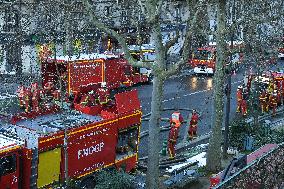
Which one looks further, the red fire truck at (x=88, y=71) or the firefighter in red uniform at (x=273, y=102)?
the red fire truck at (x=88, y=71)

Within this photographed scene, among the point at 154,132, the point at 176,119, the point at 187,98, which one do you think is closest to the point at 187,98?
the point at 187,98

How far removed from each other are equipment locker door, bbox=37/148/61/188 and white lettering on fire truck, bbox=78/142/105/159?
83cm

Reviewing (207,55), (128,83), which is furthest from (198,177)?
(207,55)

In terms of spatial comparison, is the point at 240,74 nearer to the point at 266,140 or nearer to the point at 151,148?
the point at 266,140

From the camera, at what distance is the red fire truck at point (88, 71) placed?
91.8ft

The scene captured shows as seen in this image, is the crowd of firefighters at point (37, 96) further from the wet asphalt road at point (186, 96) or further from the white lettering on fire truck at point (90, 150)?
the white lettering on fire truck at point (90, 150)

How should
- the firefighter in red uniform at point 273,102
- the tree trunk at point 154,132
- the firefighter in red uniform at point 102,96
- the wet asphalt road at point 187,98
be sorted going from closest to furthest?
1. the tree trunk at point 154,132
2. the firefighter in red uniform at point 102,96
3. the wet asphalt road at point 187,98
4. the firefighter in red uniform at point 273,102

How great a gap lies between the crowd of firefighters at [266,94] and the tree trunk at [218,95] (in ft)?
31.4

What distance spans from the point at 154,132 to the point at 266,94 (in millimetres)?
14442

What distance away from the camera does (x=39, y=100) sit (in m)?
24.5

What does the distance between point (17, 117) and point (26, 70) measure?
25.9 meters

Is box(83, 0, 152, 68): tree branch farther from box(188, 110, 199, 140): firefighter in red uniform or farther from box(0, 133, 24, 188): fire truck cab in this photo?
box(188, 110, 199, 140): firefighter in red uniform

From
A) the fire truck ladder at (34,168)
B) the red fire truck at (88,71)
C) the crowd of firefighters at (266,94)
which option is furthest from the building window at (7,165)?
the crowd of firefighters at (266,94)

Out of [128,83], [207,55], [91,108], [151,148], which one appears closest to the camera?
[151,148]
